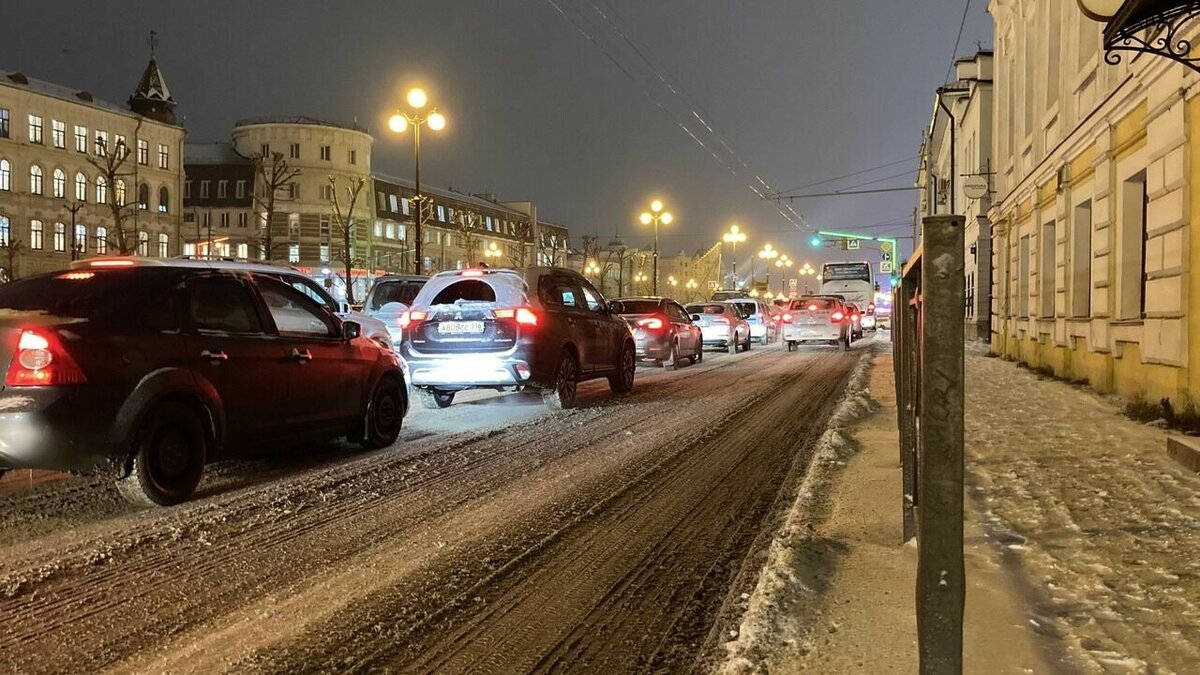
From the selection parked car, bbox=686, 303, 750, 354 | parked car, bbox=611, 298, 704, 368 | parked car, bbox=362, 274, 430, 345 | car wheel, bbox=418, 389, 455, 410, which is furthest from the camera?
parked car, bbox=686, 303, 750, 354

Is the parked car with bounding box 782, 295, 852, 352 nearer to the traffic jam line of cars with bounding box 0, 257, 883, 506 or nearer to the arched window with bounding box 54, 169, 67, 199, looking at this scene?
the traffic jam line of cars with bounding box 0, 257, 883, 506

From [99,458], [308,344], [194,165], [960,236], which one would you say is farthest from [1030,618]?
[194,165]

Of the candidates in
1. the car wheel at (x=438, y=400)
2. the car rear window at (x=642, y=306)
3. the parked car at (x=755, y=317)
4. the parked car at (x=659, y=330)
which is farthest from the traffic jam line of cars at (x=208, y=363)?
the parked car at (x=755, y=317)

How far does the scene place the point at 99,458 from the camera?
17.8 feet

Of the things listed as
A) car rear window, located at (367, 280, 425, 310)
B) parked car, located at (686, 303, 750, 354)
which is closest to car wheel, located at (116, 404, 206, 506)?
car rear window, located at (367, 280, 425, 310)

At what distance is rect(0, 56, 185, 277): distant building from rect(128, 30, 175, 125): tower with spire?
0.27ft

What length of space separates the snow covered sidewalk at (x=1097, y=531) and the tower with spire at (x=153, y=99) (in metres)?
74.2

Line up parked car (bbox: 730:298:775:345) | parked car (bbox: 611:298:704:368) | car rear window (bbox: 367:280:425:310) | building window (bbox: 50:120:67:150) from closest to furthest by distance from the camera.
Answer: car rear window (bbox: 367:280:425:310) < parked car (bbox: 611:298:704:368) < parked car (bbox: 730:298:775:345) < building window (bbox: 50:120:67:150)

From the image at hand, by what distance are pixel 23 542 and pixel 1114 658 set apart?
568 centimetres

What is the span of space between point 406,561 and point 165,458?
222cm

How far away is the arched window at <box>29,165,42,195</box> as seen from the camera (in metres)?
58.8

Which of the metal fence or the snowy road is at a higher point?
the metal fence

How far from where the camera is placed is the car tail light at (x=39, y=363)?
524 centimetres

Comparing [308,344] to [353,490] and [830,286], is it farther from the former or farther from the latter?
[830,286]
